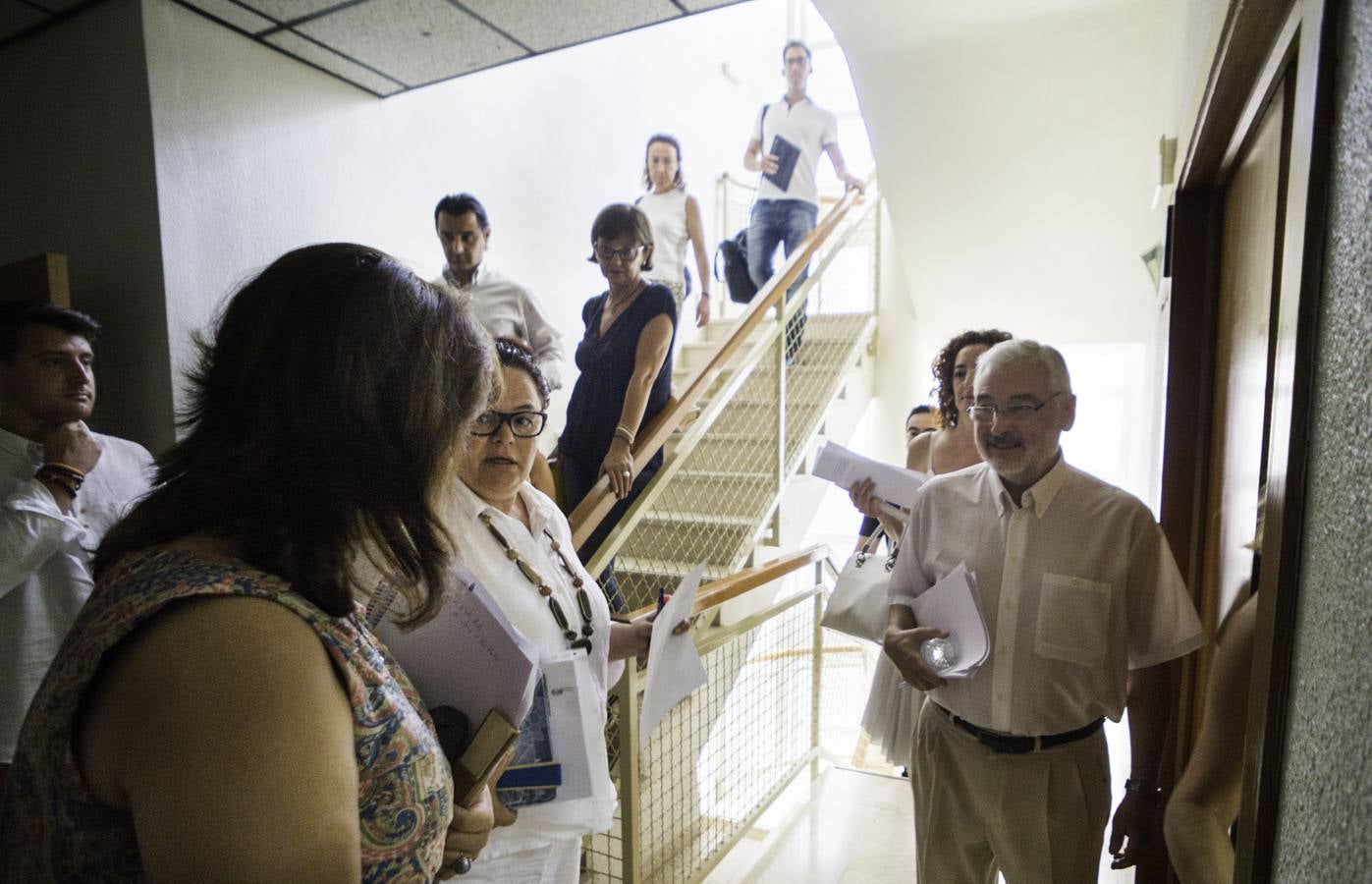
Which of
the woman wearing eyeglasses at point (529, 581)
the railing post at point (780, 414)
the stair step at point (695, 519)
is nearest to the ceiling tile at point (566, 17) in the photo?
the railing post at point (780, 414)

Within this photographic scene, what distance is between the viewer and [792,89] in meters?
4.10

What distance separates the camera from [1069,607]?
145 centimetres

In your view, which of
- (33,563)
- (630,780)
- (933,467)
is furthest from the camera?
(933,467)

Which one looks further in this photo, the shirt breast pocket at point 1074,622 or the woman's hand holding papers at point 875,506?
the woman's hand holding papers at point 875,506

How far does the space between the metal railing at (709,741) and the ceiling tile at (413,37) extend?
2.03 m

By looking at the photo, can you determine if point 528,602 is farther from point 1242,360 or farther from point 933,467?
point 933,467

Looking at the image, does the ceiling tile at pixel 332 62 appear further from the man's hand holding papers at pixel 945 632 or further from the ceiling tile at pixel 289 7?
the man's hand holding papers at pixel 945 632

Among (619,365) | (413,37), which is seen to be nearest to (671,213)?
(413,37)

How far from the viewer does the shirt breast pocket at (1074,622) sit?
4.69ft

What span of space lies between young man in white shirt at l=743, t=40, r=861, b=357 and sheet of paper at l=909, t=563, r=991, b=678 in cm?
269

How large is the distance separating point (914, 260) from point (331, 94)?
3244 mm

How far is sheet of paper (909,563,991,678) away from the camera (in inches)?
54.6

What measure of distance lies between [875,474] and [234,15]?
2.58 meters

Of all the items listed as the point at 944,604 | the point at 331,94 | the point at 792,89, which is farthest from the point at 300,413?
the point at 792,89
